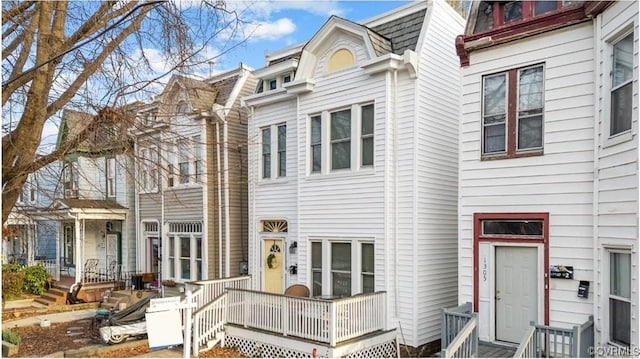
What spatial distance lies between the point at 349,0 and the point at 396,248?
240 inches

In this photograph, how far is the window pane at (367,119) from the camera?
460 inches

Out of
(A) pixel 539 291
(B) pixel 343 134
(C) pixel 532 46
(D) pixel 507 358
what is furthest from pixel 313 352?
(C) pixel 532 46

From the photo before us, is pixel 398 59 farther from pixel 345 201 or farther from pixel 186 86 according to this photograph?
pixel 186 86

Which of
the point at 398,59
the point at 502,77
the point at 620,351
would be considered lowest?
the point at 620,351

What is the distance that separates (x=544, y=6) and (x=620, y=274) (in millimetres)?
4921

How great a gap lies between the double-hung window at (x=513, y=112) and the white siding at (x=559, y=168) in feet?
0.45

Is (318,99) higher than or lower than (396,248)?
higher

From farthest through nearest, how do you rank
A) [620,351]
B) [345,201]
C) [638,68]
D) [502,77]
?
1. [345,201]
2. [502,77]
3. [620,351]
4. [638,68]

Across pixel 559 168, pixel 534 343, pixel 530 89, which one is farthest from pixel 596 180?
pixel 534 343

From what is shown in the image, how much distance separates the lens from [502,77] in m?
9.05

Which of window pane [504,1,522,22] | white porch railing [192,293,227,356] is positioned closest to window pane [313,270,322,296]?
white porch railing [192,293,227,356]

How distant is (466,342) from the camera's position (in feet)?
26.5

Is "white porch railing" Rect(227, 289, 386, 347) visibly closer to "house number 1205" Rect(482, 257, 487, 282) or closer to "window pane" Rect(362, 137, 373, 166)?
"house number 1205" Rect(482, 257, 487, 282)

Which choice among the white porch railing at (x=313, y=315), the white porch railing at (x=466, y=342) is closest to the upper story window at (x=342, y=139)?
the white porch railing at (x=313, y=315)
